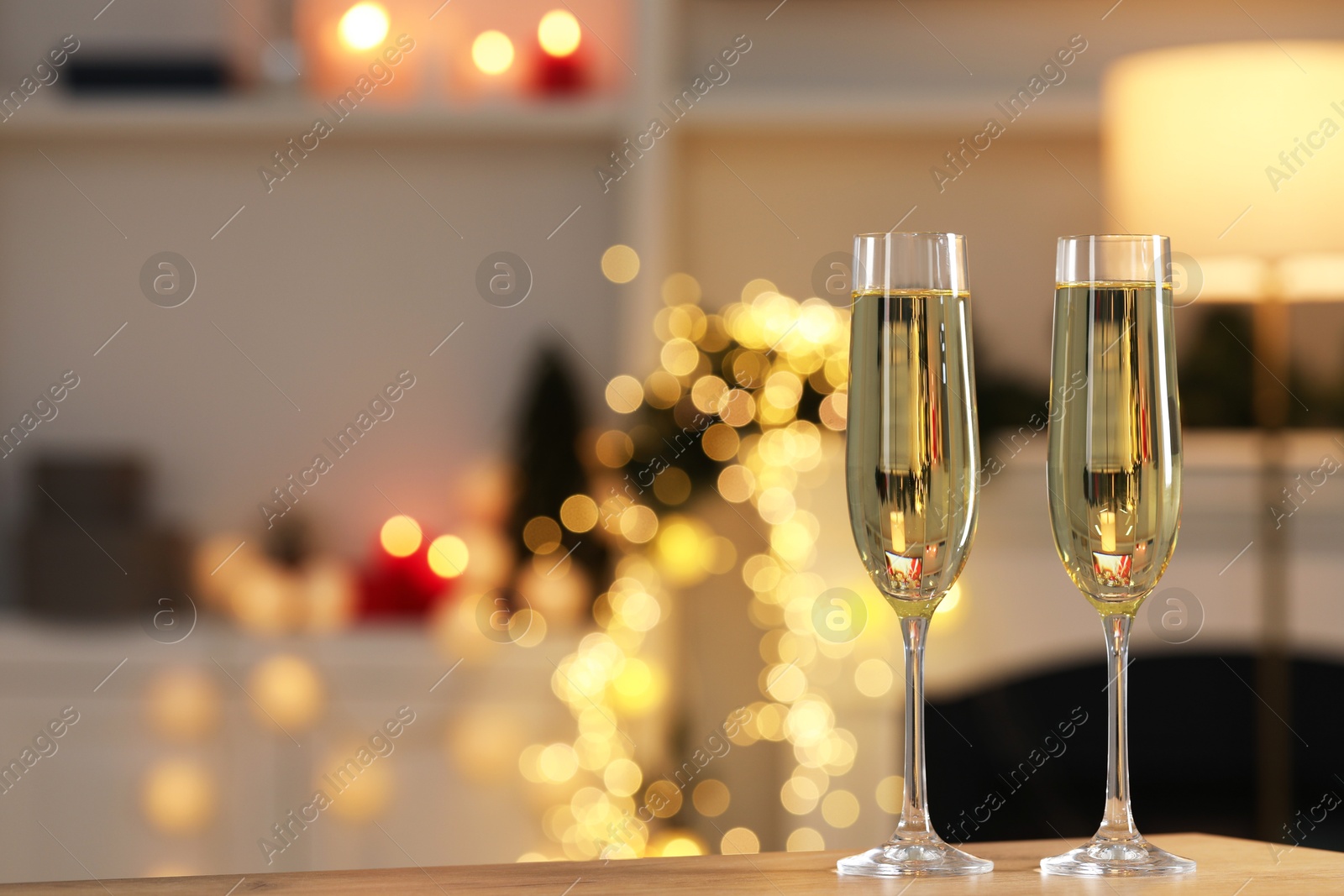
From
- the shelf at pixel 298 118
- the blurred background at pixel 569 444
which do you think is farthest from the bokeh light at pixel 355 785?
the shelf at pixel 298 118

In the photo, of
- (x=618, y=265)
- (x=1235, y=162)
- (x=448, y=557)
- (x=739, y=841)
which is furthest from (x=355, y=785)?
(x=1235, y=162)

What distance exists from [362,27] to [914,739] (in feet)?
7.28

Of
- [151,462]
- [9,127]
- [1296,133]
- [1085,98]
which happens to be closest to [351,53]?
[9,127]

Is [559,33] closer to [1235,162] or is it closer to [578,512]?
[578,512]

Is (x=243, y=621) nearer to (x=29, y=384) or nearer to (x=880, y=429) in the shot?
(x=29, y=384)

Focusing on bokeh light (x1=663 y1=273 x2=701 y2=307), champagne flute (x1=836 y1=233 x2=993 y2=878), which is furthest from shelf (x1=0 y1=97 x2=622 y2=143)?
champagne flute (x1=836 y1=233 x2=993 y2=878)

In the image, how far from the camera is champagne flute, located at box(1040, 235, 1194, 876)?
533mm

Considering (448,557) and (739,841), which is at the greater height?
(448,557)

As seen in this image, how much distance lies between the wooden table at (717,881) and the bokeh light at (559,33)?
6.75 feet

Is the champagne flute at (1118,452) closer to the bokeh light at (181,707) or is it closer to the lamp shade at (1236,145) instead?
the lamp shade at (1236,145)

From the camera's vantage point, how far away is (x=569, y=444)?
2303 millimetres

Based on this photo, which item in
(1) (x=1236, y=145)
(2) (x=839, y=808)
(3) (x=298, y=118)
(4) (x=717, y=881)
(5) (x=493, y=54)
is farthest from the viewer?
(5) (x=493, y=54)

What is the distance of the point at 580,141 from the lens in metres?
2.52

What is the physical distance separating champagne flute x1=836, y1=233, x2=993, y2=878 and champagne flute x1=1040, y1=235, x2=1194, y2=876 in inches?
1.5
